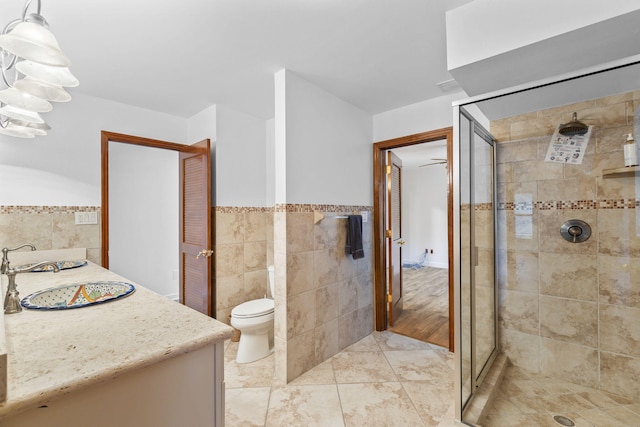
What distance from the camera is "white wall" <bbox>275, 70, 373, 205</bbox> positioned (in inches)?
82.1

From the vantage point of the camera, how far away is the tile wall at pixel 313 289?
205cm

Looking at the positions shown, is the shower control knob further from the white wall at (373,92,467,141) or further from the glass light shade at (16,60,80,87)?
the glass light shade at (16,60,80,87)

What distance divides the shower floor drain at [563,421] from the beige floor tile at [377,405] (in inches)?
31.5

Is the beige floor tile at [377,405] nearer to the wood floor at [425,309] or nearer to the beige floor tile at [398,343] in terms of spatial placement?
the beige floor tile at [398,343]

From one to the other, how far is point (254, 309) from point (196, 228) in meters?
1.00

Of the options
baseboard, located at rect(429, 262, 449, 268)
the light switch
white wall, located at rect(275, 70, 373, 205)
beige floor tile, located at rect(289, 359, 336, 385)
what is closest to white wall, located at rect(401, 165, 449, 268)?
baseboard, located at rect(429, 262, 449, 268)

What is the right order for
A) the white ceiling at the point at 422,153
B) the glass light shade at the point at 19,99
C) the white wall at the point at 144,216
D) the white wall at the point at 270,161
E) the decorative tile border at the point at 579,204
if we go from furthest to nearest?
the white ceiling at the point at 422,153 < the white wall at the point at 144,216 < the white wall at the point at 270,161 < the decorative tile border at the point at 579,204 < the glass light shade at the point at 19,99

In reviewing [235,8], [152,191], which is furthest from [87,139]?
[235,8]

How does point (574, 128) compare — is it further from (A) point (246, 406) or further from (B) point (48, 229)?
(B) point (48, 229)

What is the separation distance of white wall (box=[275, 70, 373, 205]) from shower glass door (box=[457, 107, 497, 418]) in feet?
3.46

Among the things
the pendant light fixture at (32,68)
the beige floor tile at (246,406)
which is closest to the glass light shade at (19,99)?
the pendant light fixture at (32,68)

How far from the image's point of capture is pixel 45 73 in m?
1.15

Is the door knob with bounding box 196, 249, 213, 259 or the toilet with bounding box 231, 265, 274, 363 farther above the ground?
the door knob with bounding box 196, 249, 213, 259

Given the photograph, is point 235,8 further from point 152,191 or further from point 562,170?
point 152,191
